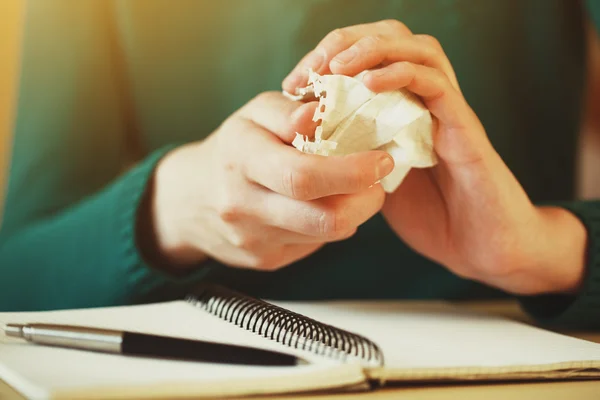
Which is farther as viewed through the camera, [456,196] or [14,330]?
[456,196]

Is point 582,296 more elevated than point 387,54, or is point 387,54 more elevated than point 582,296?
point 387,54

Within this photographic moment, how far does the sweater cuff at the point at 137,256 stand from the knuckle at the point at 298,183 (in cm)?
16

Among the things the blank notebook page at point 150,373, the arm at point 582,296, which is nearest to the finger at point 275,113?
the blank notebook page at point 150,373

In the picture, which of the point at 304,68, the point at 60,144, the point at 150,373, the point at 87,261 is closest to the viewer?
the point at 150,373

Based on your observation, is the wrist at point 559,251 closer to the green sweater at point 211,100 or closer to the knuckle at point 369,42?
the green sweater at point 211,100

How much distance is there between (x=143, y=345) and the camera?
251mm

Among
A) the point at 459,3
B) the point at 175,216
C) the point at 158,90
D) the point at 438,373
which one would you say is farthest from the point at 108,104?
the point at 438,373

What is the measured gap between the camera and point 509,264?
388 millimetres

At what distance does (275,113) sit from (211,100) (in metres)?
0.22

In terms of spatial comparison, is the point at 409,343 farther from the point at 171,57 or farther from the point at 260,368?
the point at 171,57

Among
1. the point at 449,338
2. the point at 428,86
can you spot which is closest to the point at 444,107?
the point at 428,86

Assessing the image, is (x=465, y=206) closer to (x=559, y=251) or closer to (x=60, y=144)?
(x=559, y=251)

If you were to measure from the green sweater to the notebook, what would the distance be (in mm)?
133

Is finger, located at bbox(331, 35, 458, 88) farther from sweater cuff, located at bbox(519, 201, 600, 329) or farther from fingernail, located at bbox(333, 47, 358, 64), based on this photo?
sweater cuff, located at bbox(519, 201, 600, 329)
